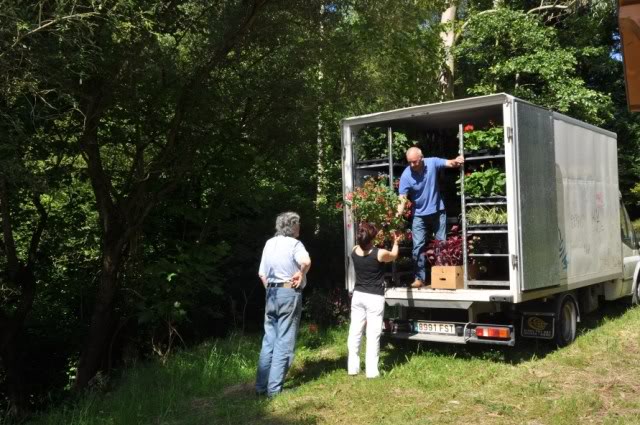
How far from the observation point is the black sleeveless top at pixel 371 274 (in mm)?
6926

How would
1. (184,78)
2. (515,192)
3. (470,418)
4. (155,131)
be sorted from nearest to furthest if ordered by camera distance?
(470,418)
(515,192)
(184,78)
(155,131)

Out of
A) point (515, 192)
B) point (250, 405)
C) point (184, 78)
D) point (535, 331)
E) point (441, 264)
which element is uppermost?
point (184, 78)

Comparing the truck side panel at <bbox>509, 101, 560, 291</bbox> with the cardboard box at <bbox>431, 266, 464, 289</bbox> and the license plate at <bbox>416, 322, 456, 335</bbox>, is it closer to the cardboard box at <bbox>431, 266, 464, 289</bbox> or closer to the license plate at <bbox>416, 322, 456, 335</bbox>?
the cardboard box at <bbox>431, 266, 464, 289</bbox>

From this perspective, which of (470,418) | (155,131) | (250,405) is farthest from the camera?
(155,131)

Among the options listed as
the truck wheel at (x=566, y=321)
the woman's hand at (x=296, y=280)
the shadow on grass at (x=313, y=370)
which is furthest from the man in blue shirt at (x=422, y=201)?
the woman's hand at (x=296, y=280)

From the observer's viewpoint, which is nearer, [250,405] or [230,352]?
[250,405]

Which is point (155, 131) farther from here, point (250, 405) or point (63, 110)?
point (250, 405)

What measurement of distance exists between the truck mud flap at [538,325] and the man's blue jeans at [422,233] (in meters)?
1.31

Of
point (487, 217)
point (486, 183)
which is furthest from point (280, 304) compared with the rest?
point (486, 183)

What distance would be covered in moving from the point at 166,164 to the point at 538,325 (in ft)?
18.7

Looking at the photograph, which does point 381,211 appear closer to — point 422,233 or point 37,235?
point 422,233

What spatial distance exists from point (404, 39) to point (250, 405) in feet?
29.8

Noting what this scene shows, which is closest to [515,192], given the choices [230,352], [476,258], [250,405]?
[476,258]

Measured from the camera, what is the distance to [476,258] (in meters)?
7.84
